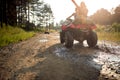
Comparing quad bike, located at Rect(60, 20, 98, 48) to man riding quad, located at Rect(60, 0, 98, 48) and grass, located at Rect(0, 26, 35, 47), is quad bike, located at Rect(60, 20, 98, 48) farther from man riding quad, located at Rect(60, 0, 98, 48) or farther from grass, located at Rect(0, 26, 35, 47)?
grass, located at Rect(0, 26, 35, 47)

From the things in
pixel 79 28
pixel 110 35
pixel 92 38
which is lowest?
pixel 110 35

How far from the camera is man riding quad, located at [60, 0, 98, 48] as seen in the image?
1142 cm

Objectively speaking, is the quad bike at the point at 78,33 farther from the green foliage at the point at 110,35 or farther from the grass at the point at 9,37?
the green foliage at the point at 110,35

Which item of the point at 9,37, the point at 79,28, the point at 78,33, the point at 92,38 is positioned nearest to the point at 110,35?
the point at 9,37

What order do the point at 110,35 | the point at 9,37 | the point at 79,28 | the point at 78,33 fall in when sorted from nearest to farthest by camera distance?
the point at 79,28
the point at 78,33
the point at 9,37
the point at 110,35

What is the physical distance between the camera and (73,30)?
39.2 feet

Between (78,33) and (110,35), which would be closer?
(78,33)

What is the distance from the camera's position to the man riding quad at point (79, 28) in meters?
11.4

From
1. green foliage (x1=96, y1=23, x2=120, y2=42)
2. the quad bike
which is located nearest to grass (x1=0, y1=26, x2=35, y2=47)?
the quad bike

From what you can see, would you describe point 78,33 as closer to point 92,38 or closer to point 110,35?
point 92,38

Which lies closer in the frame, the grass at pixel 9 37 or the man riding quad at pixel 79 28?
the man riding quad at pixel 79 28

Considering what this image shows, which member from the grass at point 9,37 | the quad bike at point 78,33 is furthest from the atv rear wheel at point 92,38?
the grass at point 9,37

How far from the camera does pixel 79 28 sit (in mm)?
11516

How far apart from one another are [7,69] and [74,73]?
202 centimetres
